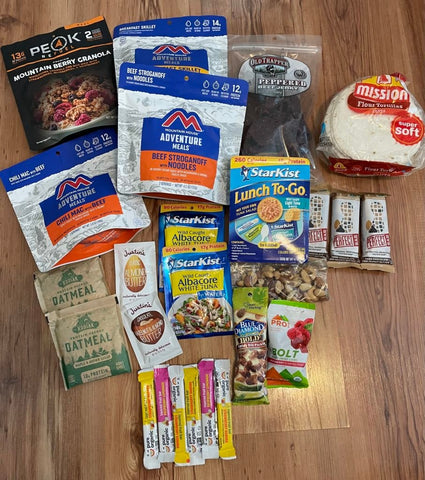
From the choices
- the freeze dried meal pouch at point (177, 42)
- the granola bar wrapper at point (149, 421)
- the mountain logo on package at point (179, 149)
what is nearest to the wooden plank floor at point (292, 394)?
the granola bar wrapper at point (149, 421)

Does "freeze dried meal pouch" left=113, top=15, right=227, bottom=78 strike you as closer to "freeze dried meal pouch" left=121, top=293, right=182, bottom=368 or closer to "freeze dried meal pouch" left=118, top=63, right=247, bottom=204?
"freeze dried meal pouch" left=118, top=63, right=247, bottom=204

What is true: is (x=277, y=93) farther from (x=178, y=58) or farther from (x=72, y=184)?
(x=72, y=184)

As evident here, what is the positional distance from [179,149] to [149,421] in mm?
690

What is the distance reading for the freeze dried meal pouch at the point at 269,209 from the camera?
113cm

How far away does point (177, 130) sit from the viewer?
3.77 feet

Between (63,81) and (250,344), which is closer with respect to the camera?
(250,344)

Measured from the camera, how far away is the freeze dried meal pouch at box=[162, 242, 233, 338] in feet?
3.80

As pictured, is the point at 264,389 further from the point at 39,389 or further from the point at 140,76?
the point at 140,76

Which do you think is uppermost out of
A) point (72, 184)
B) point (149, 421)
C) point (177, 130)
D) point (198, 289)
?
point (177, 130)

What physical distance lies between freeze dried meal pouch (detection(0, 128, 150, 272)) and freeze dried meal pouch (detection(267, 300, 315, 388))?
0.43 meters

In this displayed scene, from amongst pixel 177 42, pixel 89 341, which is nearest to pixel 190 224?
pixel 89 341

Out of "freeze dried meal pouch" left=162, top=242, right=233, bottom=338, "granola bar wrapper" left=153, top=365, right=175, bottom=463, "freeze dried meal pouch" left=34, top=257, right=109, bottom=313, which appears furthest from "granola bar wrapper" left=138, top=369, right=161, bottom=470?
"freeze dried meal pouch" left=34, top=257, right=109, bottom=313

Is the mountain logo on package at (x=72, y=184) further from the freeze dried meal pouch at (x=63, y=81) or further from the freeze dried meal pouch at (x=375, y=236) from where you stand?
the freeze dried meal pouch at (x=375, y=236)

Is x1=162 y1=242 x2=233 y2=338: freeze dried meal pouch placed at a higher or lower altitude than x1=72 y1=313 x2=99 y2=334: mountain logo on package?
higher
